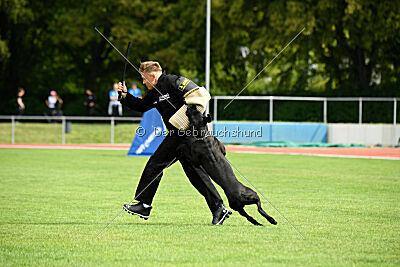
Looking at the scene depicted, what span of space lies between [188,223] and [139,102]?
1569mm

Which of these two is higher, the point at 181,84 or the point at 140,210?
the point at 181,84

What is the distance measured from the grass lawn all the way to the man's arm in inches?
931

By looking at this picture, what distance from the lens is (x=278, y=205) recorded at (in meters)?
11.0

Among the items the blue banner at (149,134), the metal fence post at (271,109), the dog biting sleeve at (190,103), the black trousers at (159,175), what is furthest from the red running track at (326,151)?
the dog biting sleeve at (190,103)

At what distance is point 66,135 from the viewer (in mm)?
33375

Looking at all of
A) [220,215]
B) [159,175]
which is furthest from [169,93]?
[220,215]

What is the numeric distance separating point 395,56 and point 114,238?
3148 centimetres

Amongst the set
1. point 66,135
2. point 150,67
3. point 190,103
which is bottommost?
point 66,135

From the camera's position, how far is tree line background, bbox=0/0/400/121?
34281 millimetres

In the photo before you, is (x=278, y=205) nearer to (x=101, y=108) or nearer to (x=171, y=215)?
(x=171, y=215)

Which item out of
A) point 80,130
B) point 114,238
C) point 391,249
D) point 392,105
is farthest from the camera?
point 80,130

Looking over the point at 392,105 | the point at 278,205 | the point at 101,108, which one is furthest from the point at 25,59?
the point at 278,205

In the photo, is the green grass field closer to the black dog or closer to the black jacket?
the black dog

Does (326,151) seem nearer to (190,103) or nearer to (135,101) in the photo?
(135,101)
